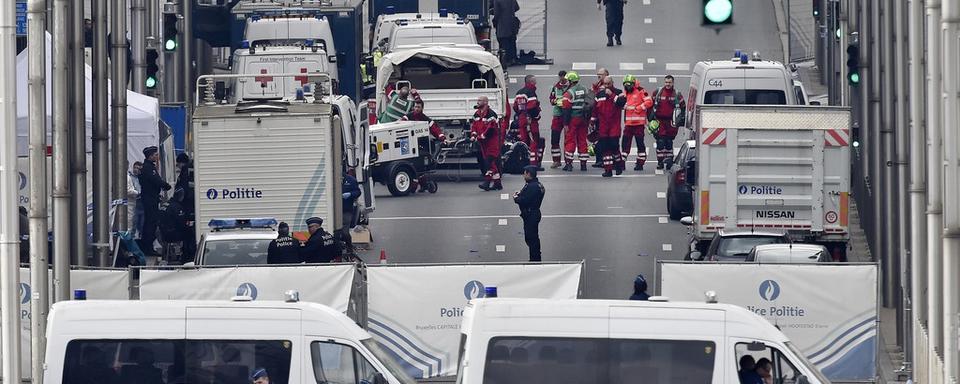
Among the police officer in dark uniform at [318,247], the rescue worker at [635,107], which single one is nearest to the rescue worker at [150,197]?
the police officer in dark uniform at [318,247]

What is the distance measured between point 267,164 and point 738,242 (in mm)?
6584

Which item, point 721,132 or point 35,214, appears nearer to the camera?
point 35,214

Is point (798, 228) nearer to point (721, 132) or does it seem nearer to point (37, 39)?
point (721, 132)

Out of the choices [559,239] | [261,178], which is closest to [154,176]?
[261,178]

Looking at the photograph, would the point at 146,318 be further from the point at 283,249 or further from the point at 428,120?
the point at 428,120

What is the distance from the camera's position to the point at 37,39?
2212 cm

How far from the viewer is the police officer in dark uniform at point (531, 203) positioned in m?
31.8

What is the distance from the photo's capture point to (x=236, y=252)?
28.4 meters

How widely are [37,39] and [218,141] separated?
8639 millimetres

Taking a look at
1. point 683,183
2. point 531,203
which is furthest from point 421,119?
point 531,203

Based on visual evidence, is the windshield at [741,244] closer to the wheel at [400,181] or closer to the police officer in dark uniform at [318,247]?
the police officer in dark uniform at [318,247]

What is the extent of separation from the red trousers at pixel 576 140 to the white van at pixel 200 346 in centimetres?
1988

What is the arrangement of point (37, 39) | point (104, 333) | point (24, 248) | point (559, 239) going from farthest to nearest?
point (559, 239), point (24, 248), point (37, 39), point (104, 333)

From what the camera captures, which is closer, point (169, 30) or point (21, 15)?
point (21, 15)
